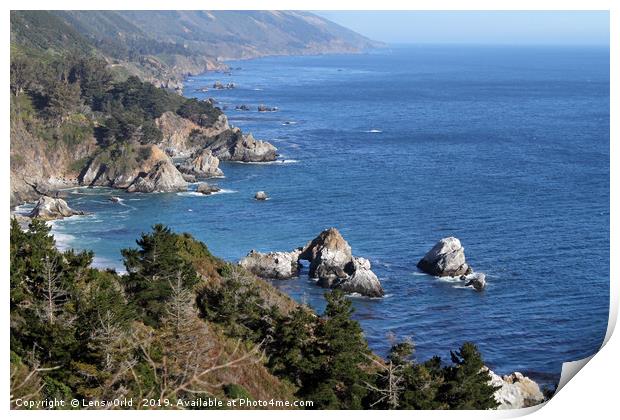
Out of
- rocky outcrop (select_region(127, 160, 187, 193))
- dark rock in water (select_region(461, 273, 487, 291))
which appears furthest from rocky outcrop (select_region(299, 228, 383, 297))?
rocky outcrop (select_region(127, 160, 187, 193))

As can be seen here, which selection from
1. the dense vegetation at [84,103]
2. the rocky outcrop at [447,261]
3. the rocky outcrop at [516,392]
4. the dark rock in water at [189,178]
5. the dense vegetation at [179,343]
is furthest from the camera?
the dense vegetation at [84,103]

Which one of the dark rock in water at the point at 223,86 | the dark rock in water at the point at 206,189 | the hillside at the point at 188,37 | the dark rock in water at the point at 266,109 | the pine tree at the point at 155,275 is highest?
the hillside at the point at 188,37

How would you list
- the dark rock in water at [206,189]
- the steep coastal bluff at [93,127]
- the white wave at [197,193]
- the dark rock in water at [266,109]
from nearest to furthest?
the white wave at [197,193] < the dark rock in water at [206,189] < the steep coastal bluff at [93,127] < the dark rock in water at [266,109]

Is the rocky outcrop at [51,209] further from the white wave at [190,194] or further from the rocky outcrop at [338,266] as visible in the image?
the rocky outcrop at [338,266]

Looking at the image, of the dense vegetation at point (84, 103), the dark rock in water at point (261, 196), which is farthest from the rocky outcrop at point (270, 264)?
the dense vegetation at point (84, 103)
